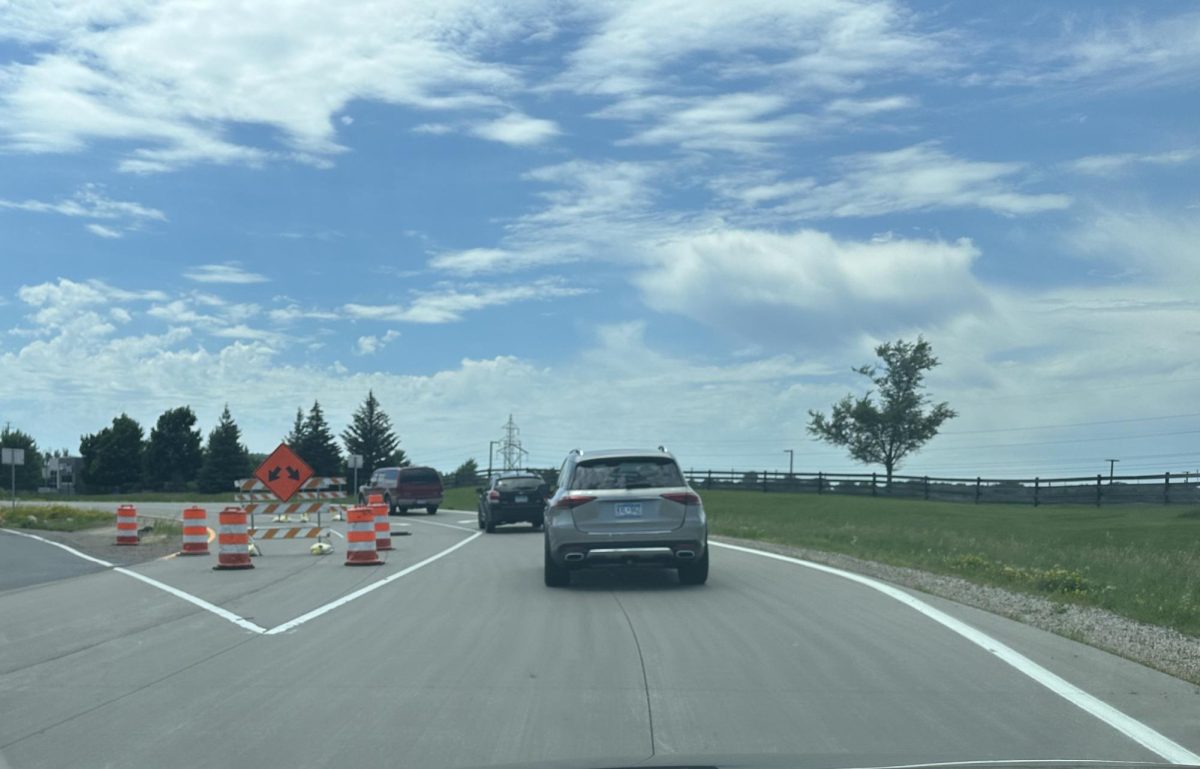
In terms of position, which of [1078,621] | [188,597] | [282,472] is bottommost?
[188,597]

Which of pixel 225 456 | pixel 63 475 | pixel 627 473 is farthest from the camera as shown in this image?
pixel 63 475

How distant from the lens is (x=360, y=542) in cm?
1986

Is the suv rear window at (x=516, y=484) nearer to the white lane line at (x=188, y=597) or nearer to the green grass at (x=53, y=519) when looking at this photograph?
the white lane line at (x=188, y=597)

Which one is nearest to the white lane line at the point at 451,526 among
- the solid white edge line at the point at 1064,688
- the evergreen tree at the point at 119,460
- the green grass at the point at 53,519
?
the green grass at the point at 53,519

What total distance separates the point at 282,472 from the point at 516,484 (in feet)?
28.0

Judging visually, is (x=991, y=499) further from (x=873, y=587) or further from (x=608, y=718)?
(x=608, y=718)

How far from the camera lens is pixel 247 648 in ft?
34.4

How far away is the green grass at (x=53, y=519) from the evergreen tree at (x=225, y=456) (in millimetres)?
67253

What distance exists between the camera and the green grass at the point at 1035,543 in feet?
46.7

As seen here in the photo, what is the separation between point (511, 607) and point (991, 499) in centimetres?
4597

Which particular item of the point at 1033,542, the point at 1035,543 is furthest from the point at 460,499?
the point at 1035,543

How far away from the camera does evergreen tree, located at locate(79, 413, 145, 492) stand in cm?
13025

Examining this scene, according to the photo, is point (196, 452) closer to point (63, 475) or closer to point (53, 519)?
point (63, 475)

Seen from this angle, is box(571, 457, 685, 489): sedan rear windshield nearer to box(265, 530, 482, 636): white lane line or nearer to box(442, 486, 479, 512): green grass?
box(265, 530, 482, 636): white lane line
